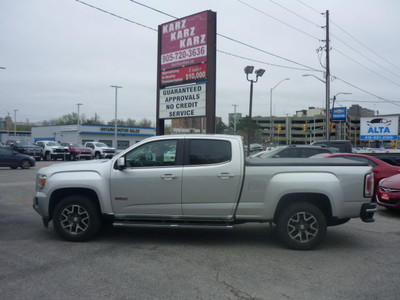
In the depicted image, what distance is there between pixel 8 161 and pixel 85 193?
61.8 ft

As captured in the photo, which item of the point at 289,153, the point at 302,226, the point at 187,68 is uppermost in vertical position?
the point at 187,68

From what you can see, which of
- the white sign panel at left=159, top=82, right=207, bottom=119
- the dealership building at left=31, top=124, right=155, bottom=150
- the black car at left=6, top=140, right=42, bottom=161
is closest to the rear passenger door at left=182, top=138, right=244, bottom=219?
the white sign panel at left=159, top=82, right=207, bottom=119

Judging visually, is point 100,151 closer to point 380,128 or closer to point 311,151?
point 311,151

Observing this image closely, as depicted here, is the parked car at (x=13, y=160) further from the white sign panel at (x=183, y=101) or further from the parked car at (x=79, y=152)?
the parked car at (x=79, y=152)

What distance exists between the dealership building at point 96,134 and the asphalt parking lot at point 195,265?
55644 mm

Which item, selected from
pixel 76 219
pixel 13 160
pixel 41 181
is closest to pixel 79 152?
pixel 13 160

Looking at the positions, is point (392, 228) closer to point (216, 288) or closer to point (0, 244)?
point (216, 288)

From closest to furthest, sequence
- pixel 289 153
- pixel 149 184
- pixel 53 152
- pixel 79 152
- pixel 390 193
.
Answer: pixel 149 184, pixel 390 193, pixel 289 153, pixel 53 152, pixel 79 152

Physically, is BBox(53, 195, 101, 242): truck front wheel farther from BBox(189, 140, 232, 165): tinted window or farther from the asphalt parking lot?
BBox(189, 140, 232, 165): tinted window

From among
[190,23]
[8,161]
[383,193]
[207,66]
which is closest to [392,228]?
[383,193]

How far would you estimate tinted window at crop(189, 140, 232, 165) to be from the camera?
250 inches

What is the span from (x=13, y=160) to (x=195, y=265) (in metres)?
20.9

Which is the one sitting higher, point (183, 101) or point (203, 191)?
point (183, 101)

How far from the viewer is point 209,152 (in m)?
6.41
